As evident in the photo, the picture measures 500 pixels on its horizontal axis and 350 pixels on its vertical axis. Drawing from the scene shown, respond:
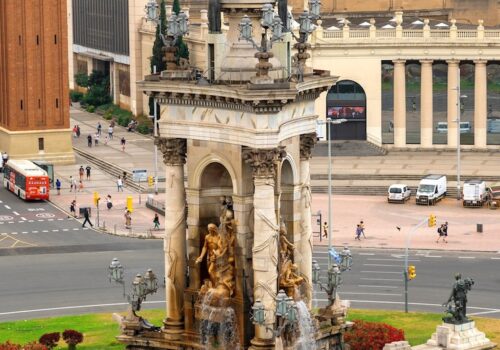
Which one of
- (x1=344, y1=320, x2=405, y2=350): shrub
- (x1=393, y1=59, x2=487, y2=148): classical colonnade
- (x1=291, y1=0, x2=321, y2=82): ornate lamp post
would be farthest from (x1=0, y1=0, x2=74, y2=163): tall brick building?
(x1=291, y1=0, x2=321, y2=82): ornate lamp post

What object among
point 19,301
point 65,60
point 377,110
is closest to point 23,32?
point 65,60

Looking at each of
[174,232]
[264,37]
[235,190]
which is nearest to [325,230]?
[174,232]

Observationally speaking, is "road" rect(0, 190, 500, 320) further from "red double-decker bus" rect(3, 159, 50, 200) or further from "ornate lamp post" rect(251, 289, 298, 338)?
"ornate lamp post" rect(251, 289, 298, 338)

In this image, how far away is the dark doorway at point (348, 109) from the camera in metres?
172

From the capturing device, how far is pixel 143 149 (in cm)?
17850

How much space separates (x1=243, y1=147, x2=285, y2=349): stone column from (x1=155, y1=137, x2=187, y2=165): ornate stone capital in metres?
3.15

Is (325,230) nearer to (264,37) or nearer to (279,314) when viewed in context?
(279,314)

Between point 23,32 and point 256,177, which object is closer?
point 256,177

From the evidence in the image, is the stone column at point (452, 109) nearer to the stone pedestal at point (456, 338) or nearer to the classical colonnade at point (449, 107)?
the classical colonnade at point (449, 107)

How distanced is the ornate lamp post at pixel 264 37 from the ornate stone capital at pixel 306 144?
4.13m

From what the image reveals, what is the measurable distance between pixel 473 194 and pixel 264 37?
90581 mm

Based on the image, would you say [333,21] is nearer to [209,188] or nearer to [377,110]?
[377,110]

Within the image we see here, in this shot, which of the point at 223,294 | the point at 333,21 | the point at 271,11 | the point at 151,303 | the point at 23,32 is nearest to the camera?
the point at 271,11

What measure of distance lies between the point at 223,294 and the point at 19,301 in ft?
162
